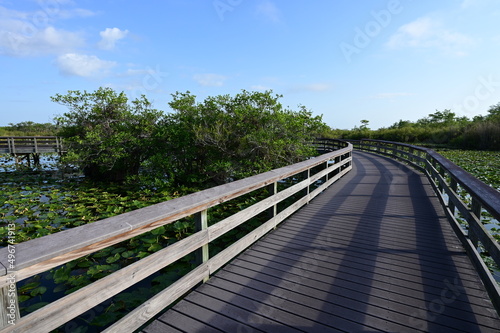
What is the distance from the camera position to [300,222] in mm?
4324

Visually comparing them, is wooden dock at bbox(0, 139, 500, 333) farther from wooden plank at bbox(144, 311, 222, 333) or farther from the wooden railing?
the wooden railing

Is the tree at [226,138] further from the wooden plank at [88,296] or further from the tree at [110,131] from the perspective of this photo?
the wooden plank at [88,296]

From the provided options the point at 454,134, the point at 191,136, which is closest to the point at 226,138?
the point at 191,136

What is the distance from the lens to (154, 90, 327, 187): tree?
9.44 meters

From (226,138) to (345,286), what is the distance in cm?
750

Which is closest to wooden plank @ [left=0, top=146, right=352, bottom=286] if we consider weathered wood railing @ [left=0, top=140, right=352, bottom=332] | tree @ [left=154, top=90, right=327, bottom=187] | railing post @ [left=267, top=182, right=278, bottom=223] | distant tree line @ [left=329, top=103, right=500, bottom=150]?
weathered wood railing @ [left=0, top=140, right=352, bottom=332]

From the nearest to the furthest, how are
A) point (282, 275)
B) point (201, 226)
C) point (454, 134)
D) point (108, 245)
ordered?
point (108, 245) → point (201, 226) → point (282, 275) → point (454, 134)

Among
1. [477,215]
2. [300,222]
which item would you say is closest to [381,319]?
[477,215]

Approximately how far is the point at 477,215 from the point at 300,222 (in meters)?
2.17

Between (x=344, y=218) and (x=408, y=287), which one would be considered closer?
(x=408, y=287)

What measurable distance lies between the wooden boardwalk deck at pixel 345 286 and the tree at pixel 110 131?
27.7 feet

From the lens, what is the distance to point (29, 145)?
18.3 meters

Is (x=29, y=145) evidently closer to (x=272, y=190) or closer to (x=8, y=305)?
(x=272, y=190)

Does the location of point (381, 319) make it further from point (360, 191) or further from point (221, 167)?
point (221, 167)
